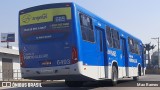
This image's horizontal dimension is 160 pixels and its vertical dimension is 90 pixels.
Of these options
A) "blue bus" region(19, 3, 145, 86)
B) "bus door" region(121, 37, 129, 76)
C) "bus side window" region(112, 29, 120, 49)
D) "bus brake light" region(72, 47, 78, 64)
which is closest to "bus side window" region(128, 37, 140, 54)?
"bus door" region(121, 37, 129, 76)

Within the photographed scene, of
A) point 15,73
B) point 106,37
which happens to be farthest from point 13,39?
point 106,37

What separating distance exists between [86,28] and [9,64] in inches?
1157

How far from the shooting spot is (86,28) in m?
14.3

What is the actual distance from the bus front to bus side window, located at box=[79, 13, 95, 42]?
773mm

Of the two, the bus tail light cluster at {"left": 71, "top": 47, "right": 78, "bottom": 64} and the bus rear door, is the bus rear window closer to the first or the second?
the bus tail light cluster at {"left": 71, "top": 47, "right": 78, "bottom": 64}

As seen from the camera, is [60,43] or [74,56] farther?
[60,43]

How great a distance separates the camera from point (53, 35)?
13672 mm

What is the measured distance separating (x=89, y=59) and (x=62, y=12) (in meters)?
2.36

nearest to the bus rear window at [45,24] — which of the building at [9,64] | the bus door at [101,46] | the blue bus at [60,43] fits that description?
the blue bus at [60,43]

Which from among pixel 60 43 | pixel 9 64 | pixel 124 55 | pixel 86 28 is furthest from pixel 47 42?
pixel 9 64

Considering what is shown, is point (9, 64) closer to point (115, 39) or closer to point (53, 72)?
point (115, 39)

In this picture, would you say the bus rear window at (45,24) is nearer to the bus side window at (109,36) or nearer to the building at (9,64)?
the bus side window at (109,36)

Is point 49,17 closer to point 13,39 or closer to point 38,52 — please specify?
point 38,52

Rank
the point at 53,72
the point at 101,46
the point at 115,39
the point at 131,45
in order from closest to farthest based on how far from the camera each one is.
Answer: the point at 53,72, the point at 101,46, the point at 115,39, the point at 131,45
